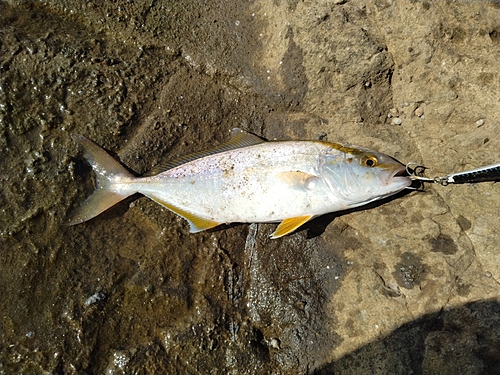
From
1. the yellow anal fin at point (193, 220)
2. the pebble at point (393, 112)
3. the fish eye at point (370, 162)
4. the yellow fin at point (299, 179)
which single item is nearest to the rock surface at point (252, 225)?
the pebble at point (393, 112)

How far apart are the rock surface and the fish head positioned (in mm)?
272

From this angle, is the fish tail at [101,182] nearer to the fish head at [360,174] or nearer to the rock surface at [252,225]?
the rock surface at [252,225]

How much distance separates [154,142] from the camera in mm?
3062

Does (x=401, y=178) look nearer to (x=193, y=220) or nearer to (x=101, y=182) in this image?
(x=193, y=220)

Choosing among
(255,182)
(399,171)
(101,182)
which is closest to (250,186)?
(255,182)

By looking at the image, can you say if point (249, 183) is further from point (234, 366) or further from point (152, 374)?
Answer: point (152, 374)

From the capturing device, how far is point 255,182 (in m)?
2.76

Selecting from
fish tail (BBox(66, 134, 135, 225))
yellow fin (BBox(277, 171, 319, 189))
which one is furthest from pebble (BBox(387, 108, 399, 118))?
fish tail (BBox(66, 134, 135, 225))

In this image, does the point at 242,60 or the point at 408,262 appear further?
the point at 242,60

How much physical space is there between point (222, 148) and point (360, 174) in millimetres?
1089

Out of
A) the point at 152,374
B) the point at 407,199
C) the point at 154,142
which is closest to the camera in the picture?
the point at 152,374

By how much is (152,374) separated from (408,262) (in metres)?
2.08

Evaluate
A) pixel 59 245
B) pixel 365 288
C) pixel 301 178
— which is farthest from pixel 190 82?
pixel 365 288

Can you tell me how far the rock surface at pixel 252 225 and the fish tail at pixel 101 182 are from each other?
0.32ft
